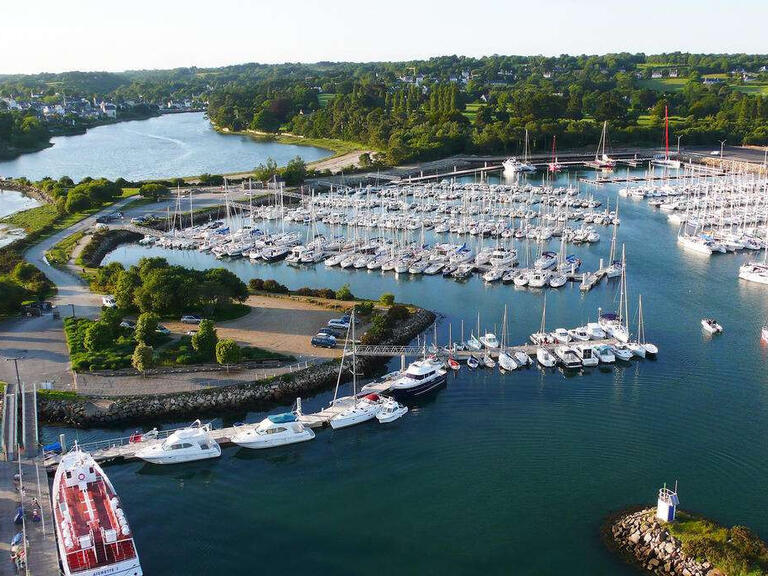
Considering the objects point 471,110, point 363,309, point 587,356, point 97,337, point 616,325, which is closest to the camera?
point 97,337

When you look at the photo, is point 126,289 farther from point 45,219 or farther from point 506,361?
A: point 45,219

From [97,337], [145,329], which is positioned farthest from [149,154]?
[145,329]

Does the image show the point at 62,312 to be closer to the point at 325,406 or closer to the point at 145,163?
the point at 325,406

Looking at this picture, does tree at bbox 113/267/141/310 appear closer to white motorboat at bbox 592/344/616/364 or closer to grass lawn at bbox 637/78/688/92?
white motorboat at bbox 592/344/616/364

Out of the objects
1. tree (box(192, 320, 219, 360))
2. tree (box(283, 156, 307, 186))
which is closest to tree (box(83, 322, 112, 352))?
tree (box(192, 320, 219, 360))

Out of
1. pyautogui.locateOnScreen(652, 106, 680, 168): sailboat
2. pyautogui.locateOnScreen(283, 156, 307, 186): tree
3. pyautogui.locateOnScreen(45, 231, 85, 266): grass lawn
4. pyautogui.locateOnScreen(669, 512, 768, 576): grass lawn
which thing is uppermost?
pyautogui.locateOnScreen(652, 106, 680, 168): sailboat

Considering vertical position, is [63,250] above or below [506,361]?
above

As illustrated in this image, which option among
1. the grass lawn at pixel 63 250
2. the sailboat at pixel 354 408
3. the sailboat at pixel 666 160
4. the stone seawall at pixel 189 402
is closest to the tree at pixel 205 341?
the stone seawall at pixel 189 402

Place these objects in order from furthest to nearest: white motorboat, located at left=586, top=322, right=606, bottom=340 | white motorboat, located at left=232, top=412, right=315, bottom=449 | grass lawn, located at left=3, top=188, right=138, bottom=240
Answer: grass lawn, located at left=3, top=188, right=138, bottom=240
white motorboat, located at left=586, top=322, right=606, bottom=340
white motorboat, located at left=232, top=412, right=315, bottom=449
